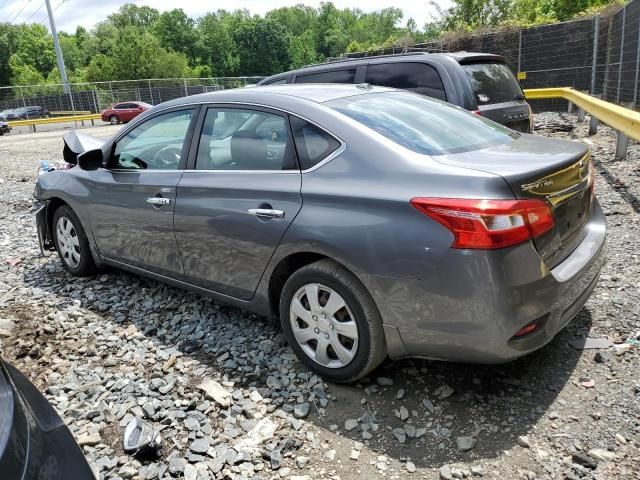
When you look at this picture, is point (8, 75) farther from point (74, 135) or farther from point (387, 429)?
point (387, 429)

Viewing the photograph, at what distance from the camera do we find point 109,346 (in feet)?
12.6

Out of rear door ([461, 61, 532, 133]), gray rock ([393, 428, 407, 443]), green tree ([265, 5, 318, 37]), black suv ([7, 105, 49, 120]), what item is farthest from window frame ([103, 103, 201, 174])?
green tree ([265, 5, 318, 37])

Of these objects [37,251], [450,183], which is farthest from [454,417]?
[37,251]

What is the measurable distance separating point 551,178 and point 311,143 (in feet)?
4.36

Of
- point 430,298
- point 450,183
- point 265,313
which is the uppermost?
point 450,183

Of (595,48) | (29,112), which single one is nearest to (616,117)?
(595,48)

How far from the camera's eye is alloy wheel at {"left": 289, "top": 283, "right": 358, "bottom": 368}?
2984mm

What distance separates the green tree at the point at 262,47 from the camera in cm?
10181

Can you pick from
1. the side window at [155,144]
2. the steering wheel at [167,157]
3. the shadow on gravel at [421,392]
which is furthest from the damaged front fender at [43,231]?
the shadow on gravel at [421,392]

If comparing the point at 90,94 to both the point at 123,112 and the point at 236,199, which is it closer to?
the point at 123,112

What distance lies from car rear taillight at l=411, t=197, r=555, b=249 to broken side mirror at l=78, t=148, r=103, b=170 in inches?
121

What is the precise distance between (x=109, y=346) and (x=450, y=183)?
8.79ft

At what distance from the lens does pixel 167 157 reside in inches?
159

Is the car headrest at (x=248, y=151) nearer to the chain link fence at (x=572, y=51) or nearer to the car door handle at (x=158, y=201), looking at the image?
the car door handle at (x=158, y=201)
